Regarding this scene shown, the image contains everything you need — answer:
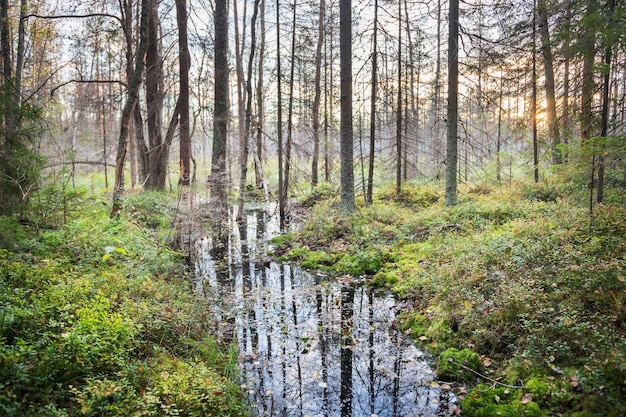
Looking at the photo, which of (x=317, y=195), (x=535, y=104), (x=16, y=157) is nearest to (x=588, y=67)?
(x=535, y=104)

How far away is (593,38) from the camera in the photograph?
6738 millimetres

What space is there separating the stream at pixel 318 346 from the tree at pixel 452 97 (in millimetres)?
Answer: 5658

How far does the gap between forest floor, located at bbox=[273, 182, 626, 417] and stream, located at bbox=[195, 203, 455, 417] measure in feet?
1.35

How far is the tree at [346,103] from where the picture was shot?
467 inches

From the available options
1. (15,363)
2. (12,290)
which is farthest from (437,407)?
(12,290)

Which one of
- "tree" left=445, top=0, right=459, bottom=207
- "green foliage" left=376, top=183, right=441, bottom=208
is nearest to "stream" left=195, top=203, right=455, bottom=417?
"tree" left=445, top=0, right=459, bottom=207

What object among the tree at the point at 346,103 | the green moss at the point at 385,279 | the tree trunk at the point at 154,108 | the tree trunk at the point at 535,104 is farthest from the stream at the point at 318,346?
the tree trunk at the point at 535,104

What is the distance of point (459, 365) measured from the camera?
16.1 feet

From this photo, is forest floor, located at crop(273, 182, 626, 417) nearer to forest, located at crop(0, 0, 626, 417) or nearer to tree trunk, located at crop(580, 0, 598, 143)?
forest, located at crop(0, 0, 626, 417)

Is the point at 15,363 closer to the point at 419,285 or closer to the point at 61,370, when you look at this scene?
the point at 61,370

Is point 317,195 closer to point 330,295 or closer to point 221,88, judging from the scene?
point 221,88

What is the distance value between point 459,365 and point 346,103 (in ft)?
29.6

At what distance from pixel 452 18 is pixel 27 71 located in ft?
73.9

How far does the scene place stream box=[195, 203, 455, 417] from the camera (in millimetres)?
4547
